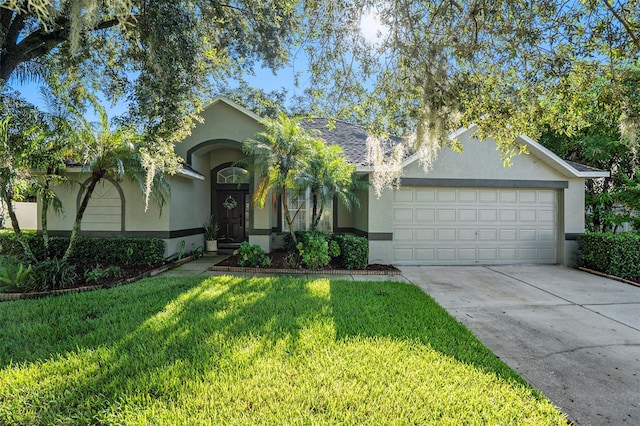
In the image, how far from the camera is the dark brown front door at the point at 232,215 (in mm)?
12555

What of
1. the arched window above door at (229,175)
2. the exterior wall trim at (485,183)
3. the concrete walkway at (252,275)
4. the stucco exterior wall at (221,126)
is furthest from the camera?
the arched window above door at (229,175)

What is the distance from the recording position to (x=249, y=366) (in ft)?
11.0

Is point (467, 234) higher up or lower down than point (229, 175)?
lower down

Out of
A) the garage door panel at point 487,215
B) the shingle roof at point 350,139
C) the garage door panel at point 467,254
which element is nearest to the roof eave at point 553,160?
the garage door panel at point 487,215

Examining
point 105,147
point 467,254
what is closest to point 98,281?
point 105,147

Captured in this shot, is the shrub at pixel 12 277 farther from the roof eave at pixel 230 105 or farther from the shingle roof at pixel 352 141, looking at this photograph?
the shingle roof at pixel 352 141

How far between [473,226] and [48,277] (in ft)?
36.1

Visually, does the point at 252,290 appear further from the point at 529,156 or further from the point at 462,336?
the point at 529,156

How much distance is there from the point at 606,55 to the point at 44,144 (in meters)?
10.1

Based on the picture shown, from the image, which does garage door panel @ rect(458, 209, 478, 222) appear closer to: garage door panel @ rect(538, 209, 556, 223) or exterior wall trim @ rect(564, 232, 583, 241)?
garage door panel @ rect(538, 209, 556, 223)

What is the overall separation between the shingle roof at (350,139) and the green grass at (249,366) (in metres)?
5.94

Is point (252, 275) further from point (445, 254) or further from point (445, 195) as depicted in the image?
point (445, 195)

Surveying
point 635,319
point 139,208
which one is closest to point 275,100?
point 139,208

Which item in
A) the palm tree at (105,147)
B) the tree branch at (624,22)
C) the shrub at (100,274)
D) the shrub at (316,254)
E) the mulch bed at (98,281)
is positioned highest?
the tree branch at (624,22)
